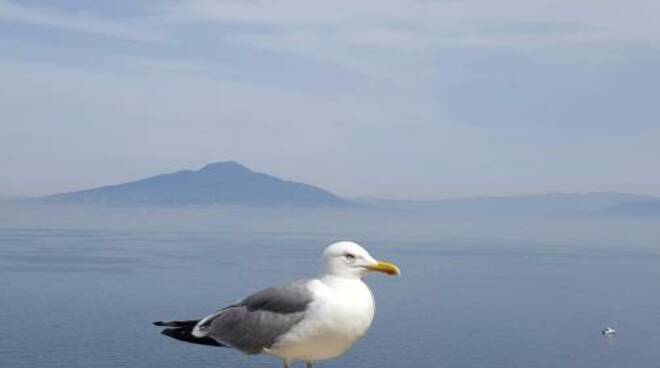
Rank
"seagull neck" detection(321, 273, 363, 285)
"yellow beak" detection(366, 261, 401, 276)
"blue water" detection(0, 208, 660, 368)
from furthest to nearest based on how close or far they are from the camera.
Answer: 1. "blue water" detection(0, 208, 660, 368)
2. "seagull neck" detection(321, 273, 363, 285)
3. "yellow beak" detection(366, 261, 401, 276)

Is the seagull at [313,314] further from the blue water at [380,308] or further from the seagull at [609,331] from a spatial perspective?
the seagull at [609,331]

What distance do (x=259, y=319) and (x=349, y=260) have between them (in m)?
1.06

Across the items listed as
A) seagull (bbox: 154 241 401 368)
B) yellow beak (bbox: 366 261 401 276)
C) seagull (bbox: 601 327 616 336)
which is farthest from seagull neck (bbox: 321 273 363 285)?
seagull (bbox: 601 327 616 336)

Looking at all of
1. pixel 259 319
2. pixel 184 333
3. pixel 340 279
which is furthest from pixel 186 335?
pixel 340 279

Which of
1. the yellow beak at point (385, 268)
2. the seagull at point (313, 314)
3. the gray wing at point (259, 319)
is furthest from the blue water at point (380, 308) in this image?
the yellow beak at point (385, 268)

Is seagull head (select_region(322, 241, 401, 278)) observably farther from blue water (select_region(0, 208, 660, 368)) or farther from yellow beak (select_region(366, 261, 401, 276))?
blue water (select_region(0, 208, 660, 368))

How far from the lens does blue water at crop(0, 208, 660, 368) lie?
66000mm

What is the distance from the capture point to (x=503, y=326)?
8125 cm

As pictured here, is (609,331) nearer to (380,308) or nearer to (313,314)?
(380,308)

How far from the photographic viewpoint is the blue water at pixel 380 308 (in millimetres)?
66000

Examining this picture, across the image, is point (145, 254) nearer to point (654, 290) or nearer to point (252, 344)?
point (654, 290)

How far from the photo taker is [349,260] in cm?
649

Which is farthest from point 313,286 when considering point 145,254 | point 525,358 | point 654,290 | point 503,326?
point 145,254

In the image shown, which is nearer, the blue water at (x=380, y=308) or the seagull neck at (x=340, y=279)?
the seagull neck at (x=340, y=279)
